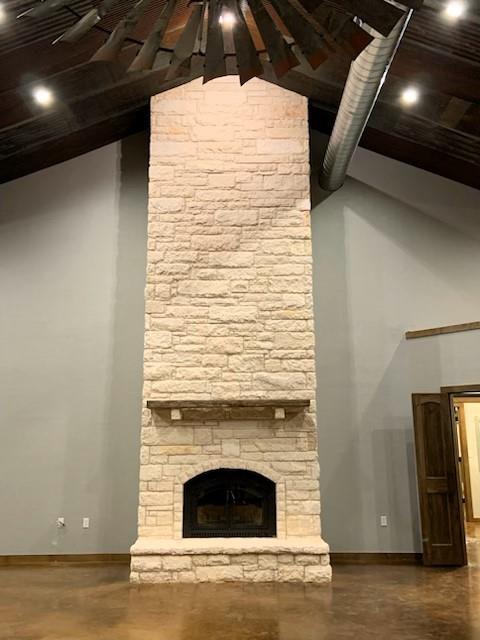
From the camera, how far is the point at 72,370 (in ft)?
21.2

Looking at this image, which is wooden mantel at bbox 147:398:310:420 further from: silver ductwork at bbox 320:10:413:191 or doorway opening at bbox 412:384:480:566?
silver ductwork at bbox 320:10:413:191

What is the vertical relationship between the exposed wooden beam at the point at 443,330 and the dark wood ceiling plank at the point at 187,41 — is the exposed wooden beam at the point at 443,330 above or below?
below

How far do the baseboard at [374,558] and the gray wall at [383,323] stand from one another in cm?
7

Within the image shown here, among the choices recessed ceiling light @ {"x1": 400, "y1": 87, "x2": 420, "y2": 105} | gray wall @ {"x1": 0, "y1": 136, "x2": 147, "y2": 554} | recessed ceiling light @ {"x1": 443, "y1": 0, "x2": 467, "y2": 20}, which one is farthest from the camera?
gray wall @ {"x1": 0, "y1": 136, "x2": 147, "y2": 554}

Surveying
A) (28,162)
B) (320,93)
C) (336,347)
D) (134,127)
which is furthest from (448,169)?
(28,162)

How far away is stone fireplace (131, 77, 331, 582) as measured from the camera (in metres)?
5.46

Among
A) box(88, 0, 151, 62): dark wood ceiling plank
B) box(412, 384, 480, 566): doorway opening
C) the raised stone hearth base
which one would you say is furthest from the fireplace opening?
box(88, 0, 151, 62): dark wood ceiling plank

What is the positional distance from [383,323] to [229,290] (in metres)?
1.99

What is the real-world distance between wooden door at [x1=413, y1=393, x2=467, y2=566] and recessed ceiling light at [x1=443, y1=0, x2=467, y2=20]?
12.2 ft

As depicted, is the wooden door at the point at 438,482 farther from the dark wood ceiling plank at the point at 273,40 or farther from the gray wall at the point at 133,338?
the dark wood ceiling plank at the point at 273,40

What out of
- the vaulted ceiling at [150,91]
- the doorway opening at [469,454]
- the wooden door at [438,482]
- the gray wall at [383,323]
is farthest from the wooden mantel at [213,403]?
the doorway opening at [469,454]

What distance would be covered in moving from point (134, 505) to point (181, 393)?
58.0 inches

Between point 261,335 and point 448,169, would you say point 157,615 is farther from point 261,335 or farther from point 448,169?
point 448,169

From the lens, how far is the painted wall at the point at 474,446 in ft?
30.7
